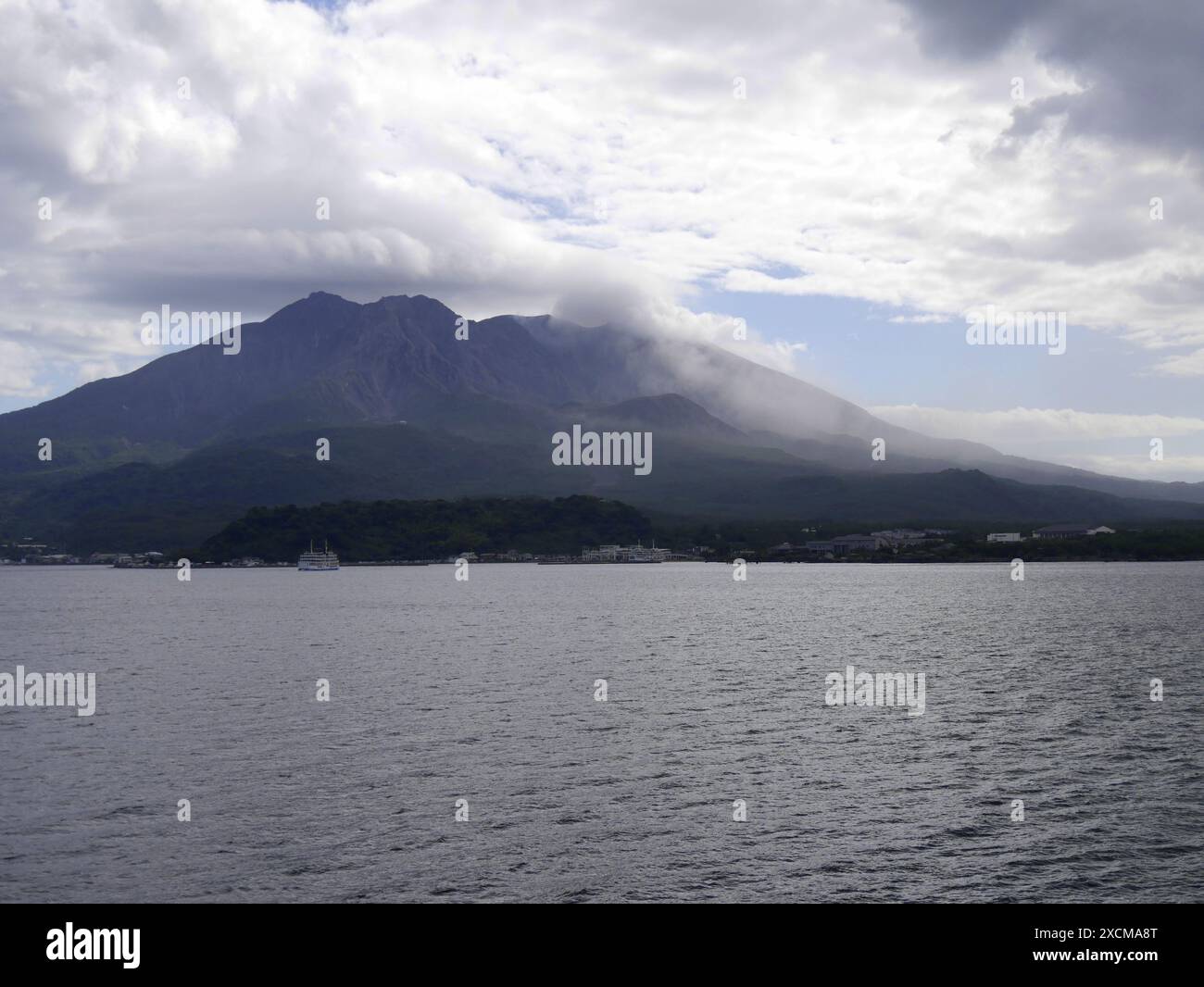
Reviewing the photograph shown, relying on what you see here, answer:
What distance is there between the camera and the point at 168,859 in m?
39.6

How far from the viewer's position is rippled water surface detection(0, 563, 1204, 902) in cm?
3784

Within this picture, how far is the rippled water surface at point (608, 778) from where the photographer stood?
37.8 m

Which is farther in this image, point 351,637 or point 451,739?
point 351,637

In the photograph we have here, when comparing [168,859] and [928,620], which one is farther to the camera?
[928,620]

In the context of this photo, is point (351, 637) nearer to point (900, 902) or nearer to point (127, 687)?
point (127, 687)

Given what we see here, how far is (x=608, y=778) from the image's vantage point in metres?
51.3
